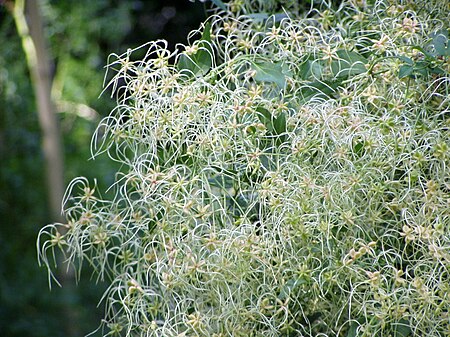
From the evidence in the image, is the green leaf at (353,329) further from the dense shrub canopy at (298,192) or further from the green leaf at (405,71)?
the green leaf at (405,71)

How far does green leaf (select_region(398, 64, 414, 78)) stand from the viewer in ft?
2.50

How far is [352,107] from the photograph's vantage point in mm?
773

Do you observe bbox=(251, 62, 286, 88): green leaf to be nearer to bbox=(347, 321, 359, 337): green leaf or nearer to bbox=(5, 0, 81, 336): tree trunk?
bbox=(347, 321, 359, 337): green leaf

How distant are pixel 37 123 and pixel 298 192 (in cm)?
262

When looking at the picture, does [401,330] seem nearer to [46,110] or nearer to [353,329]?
[353,329]

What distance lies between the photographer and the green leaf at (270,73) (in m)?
0.80

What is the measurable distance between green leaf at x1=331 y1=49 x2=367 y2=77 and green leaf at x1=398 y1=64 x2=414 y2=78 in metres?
0.06

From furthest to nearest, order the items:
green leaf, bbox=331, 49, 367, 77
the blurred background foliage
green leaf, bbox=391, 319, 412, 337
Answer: the blurred background foliage < green leaf, bbox=331, 49, 367, 77 < green leaf, bbox=391, 319, 412, 337

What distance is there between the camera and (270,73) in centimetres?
81

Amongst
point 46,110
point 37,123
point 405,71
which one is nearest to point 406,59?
point 405,71

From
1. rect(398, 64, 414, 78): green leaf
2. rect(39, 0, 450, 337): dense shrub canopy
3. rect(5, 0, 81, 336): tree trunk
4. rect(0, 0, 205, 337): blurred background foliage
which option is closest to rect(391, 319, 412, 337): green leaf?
rect(39, 0, 450, 337): dense shrub canopy

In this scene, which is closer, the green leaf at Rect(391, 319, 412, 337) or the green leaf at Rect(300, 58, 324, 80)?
the green leaf at Rect(391, 319, 412, 337)

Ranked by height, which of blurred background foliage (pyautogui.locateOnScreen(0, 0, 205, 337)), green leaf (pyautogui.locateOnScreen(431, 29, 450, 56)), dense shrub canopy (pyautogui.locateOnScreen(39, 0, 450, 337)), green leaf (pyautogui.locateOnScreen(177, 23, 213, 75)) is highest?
green leaf (pyautogui.locateOnScreen(177, 23, 213, 75))

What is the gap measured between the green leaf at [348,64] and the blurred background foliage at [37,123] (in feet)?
6.28
